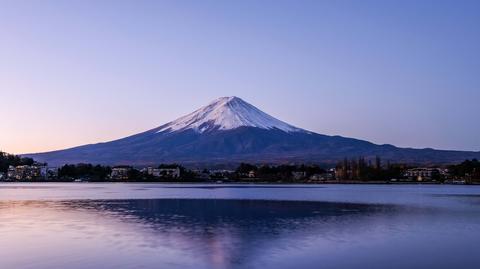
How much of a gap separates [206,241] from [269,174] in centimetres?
10477

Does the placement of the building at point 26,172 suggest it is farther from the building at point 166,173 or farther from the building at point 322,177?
the building at point 322,177

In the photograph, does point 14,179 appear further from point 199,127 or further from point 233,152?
point 199,127

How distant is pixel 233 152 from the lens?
179 m

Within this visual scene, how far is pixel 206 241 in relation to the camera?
45.6 ft

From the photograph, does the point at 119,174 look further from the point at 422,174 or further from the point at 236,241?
the point at 236,241

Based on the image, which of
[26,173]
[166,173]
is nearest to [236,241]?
[166,173]

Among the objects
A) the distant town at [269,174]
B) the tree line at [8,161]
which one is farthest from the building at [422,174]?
the tree line at [8,161]

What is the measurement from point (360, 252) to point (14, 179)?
109981 millimetres

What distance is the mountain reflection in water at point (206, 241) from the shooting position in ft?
36.9

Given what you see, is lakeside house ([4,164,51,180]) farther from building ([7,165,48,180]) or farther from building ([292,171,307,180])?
building ([292,171,307,180])

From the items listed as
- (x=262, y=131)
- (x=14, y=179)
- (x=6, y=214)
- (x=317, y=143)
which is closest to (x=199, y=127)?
(x=262, y=131)

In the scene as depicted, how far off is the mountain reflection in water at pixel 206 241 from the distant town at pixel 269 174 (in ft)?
282

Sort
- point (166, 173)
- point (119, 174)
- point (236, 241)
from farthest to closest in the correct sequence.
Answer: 1. point (119, 174)
2. point (166, 173)
3. point (236, 241)

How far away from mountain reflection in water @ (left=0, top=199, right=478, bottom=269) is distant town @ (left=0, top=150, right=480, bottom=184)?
85.9m
